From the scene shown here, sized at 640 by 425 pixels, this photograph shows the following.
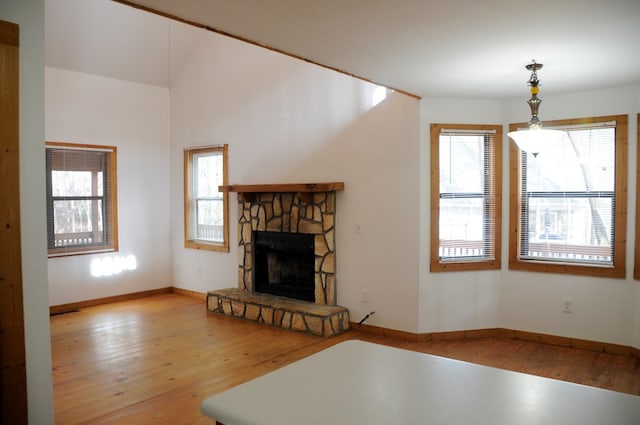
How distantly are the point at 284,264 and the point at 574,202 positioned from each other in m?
3.40

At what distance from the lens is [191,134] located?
6789 mm

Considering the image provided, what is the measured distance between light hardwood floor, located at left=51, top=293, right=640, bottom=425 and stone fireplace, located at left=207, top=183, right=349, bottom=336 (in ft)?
0.59

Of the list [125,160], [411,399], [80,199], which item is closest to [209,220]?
[125,160]

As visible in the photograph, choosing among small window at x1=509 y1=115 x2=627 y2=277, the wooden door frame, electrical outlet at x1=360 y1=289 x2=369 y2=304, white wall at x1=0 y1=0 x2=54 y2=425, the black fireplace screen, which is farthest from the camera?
the black fireplace screen

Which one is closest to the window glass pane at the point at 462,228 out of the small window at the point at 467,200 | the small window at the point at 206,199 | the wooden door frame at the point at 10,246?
the small window at the point at 467,200

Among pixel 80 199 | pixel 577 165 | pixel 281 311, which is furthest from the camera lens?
pixel 80 199

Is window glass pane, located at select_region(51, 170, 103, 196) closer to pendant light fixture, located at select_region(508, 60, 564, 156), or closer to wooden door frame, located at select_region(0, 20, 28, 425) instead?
wooden door frame, located at select_region(0, 20, 28, 425)

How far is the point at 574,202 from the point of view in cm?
450

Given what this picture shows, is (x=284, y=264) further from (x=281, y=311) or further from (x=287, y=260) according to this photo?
(x=281, y=311)

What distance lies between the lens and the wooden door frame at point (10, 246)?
83.9 inches

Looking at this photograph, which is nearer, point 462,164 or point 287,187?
point 462,164

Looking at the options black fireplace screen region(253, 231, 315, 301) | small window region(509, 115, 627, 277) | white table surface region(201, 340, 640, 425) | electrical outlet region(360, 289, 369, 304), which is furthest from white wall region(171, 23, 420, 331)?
white table surface region(201, 340, 640, 425)

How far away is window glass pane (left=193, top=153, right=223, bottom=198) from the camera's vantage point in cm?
659

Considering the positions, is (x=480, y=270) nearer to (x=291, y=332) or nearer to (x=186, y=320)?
(x=291, y=332)
